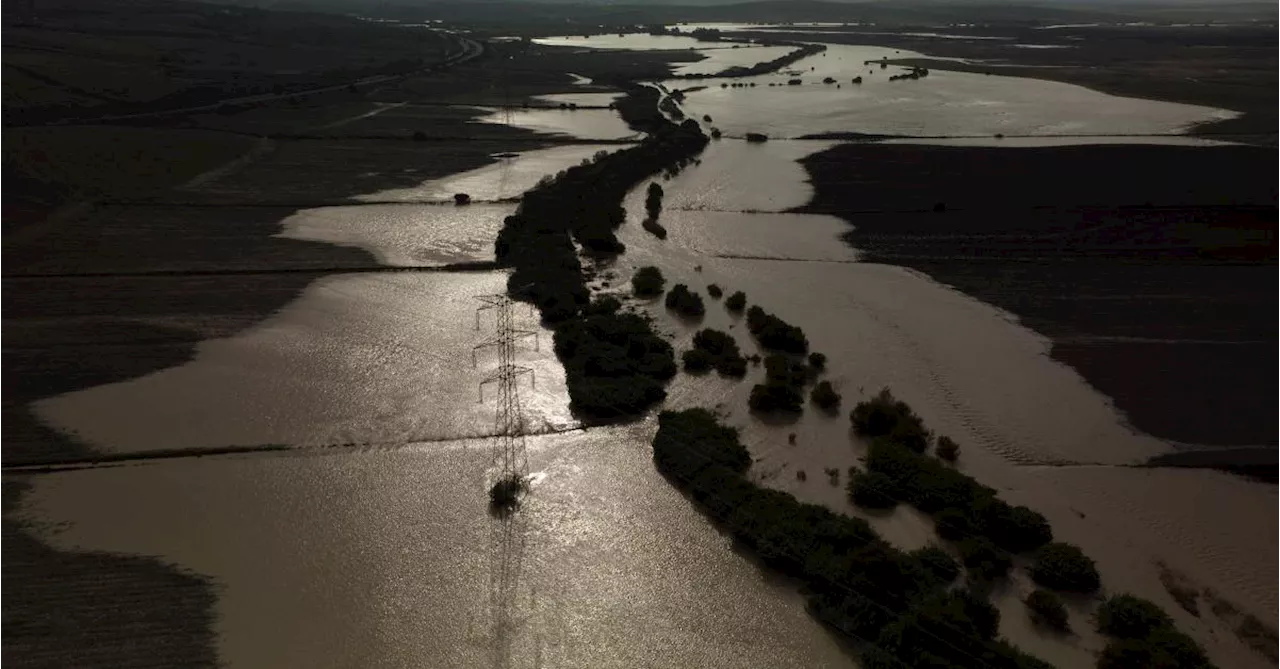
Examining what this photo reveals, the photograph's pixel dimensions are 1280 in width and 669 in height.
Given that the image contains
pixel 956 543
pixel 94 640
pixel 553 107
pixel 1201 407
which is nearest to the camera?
pixel 94 640

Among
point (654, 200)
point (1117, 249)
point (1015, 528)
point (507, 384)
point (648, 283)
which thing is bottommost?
point (1015, 528)

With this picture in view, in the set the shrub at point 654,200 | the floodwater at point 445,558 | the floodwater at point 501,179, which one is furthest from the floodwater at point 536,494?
the floodwater at point 501,179

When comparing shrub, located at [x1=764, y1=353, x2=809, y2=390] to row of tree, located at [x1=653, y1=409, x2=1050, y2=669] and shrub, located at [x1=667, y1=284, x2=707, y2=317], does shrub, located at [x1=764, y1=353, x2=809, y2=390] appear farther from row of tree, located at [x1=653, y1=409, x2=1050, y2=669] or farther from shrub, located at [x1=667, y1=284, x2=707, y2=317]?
shrub, located at [x1=667, y1=284, x2=707, y2=317]

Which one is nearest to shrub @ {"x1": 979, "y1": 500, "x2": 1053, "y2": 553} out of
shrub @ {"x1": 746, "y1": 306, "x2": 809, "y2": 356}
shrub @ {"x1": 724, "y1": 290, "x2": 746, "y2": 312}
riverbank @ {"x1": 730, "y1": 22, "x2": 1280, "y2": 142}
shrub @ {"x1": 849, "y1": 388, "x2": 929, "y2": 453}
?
shrub @ {"x1": 849, "y1": 388, "x2": 929, "y2": 453}

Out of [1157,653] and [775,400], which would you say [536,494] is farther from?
[1157,653]

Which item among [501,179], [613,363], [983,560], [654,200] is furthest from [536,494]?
[501,179]

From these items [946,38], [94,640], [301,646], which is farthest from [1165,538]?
[946,38]

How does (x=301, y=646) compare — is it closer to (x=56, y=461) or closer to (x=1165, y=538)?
(x=56, y=461)

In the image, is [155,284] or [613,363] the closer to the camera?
[613,363]
